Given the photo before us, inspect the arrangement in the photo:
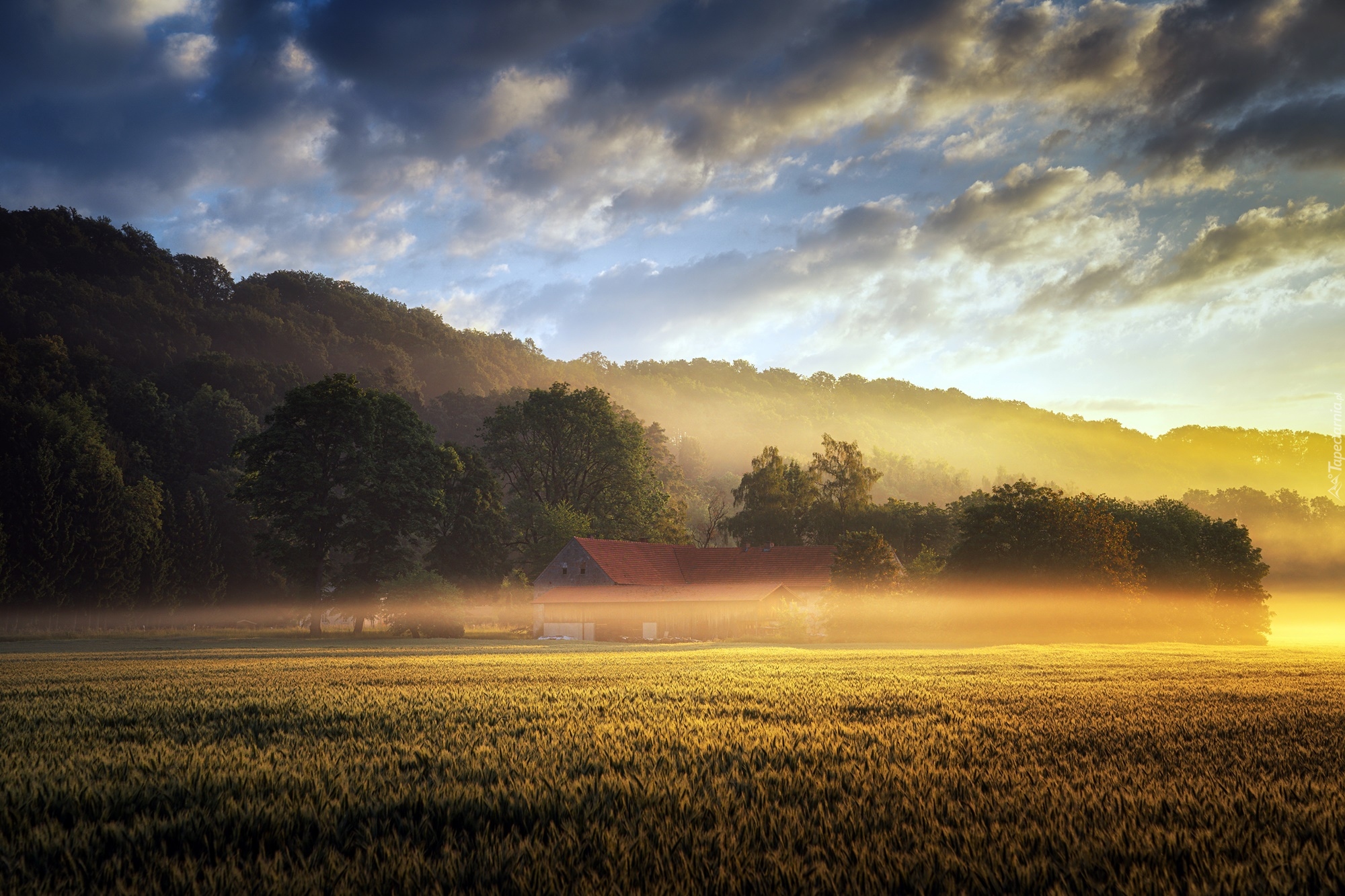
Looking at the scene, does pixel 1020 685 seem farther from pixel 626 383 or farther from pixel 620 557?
→ pixel 626 383

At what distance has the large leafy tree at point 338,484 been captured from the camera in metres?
51.2

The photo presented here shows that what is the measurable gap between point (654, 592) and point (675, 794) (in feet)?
196

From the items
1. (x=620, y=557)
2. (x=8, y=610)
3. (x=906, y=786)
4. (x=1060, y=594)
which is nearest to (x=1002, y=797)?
(x=906, y=786)

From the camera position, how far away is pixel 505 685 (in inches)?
497

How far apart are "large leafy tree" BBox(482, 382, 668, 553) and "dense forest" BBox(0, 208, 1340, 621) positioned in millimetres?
378

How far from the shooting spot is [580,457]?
247 ft

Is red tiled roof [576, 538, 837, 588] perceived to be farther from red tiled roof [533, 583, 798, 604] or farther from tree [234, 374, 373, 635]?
tree [234, 374, 373, 635]

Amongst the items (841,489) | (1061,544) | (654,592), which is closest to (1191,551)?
(1061,544)

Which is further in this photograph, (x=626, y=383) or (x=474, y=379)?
(x=626, y=383)

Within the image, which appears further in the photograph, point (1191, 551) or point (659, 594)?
point (659, 594)

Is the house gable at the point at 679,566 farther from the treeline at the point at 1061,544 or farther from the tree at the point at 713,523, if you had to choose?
the treeline at the point at 1061,544

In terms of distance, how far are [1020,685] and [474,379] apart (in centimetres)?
13671

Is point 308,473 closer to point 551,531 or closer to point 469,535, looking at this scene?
point 469,535

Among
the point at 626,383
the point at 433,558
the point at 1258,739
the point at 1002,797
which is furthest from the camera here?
the point at 626,383
